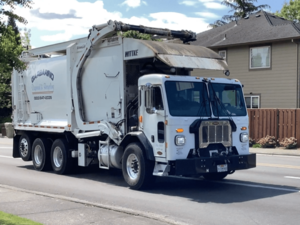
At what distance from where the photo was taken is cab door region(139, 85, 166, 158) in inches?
404

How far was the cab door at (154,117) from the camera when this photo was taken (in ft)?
33.7

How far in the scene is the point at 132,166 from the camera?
11055 millimetres

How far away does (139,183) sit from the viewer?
10.7 meters

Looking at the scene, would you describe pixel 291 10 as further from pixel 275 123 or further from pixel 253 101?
pixel 275 123

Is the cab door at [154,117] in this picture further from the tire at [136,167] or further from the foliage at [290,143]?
the foliage at [290,143]

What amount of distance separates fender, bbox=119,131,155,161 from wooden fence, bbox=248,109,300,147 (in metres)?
13.2

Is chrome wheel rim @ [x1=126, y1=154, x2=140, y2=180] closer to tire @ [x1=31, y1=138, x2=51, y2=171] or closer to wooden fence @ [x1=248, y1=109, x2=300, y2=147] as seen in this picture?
tire @ [x1=31, y1=138, x2=51, y2=171]

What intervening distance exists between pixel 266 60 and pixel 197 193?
64.5 feet

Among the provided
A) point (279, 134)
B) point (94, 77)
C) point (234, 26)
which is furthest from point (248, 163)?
point (234, 26)

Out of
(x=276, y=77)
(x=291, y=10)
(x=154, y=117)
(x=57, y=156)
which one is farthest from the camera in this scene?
(x=291, y=10)

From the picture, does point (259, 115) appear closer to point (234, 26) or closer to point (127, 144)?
point (234, 26)

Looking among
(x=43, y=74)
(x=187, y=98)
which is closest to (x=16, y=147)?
(x=43, y=74)

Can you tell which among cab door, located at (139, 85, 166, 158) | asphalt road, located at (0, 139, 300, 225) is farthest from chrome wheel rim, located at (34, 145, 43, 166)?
cab door, located at (139, 85, 166, 158)

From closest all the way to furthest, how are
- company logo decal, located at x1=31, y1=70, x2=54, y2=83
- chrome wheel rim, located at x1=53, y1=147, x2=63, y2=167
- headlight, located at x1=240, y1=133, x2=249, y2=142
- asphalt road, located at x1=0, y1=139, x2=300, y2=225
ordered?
asphalt road, located at x1=0, y1=139, x2=300, y2=225 < headlight, located at x1=240, y1=133, x2=249, y2=142 < chrome wheel rim, located at x1=53, y1=147, x2=63, y2=167 < company logo decal, located at x1=31, y1=70, x2=54, y2=83
